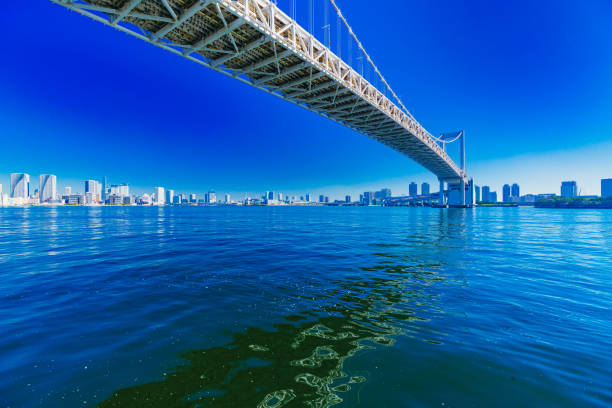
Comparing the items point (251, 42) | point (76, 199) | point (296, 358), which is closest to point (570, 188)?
point (251, 42)

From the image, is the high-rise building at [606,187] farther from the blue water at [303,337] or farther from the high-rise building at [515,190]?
the blue water at [303,337]

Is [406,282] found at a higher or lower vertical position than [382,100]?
lower

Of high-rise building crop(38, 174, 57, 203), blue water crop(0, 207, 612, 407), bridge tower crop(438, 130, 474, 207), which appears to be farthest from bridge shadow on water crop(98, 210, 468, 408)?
high-rise building crop(38, 174, 57, 203)

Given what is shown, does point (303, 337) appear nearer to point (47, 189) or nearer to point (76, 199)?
point (76, 199)

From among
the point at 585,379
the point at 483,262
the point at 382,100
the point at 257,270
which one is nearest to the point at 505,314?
the point at 585,379

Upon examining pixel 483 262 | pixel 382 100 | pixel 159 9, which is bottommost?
pixel 483 262

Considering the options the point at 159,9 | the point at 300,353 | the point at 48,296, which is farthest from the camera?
the point at 159,9

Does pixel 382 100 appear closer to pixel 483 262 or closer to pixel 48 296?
pixel 483 262
